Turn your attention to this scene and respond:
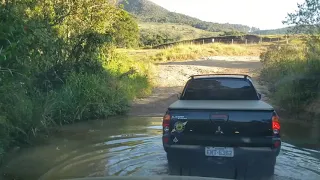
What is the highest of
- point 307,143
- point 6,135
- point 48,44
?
point 48,44

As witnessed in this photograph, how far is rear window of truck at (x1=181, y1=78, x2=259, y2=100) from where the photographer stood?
27.0ft

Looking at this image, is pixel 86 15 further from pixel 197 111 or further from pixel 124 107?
pixel 197 111

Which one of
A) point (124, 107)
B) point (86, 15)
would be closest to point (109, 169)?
point (124, 107)

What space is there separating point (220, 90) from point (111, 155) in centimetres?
261

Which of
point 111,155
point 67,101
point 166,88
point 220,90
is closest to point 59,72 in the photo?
point 67,101

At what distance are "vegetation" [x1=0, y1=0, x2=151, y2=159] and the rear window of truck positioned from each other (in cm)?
331

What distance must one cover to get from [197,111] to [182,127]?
349 mm

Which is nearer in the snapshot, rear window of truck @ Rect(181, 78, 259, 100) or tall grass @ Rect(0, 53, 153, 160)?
rear window of truck @ Rect(181, 78, 259, 100)

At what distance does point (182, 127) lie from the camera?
6.53m

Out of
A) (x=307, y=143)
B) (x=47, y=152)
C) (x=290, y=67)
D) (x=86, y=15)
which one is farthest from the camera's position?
(x=290, y=67)

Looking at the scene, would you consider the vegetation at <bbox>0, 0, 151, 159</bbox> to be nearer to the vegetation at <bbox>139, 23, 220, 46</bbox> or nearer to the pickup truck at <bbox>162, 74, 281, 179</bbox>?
the pickup truck at <bbox>162, 74, 281, 179</bbox>

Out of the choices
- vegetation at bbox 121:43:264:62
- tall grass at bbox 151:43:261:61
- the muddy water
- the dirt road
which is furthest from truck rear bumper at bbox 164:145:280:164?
tall grass at bbox 151:43:261:61

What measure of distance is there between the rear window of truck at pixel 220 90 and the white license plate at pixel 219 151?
1.89 m

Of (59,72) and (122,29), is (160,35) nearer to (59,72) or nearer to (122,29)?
(122,29)
